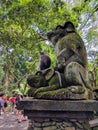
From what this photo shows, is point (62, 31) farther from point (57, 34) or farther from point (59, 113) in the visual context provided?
point (59, 113)

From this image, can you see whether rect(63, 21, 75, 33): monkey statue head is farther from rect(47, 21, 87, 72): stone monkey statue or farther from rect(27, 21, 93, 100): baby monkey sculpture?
rect(47, 21, 87, 72): stone monkey statue

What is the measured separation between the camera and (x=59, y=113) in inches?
146

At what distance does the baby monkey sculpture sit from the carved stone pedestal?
13 centimetres

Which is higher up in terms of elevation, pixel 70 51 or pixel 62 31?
pixel 62 31

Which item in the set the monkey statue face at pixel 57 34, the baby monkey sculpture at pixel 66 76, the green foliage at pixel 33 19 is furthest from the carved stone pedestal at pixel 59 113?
the green foliage at pixel 33 19

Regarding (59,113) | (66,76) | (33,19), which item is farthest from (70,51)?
(33,19)

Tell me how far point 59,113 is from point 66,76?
0.63 meters

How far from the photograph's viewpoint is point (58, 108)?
3.64 metres

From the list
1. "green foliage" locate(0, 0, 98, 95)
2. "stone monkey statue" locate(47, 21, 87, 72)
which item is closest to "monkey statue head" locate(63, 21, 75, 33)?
"stone monkey statue" locate(47, 21, 87, 72)

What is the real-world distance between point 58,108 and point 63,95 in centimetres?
22

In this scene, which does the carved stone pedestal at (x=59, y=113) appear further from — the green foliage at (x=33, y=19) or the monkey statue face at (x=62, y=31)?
the green foliage at (x=33, y=19)

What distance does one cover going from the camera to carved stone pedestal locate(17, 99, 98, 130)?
11.9 ft

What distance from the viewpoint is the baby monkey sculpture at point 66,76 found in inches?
146

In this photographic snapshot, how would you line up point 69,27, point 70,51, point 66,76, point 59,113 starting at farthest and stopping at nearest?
point 69,27 → point 70,51 → point 66,76 → point 59,113
